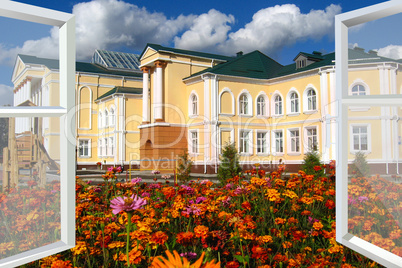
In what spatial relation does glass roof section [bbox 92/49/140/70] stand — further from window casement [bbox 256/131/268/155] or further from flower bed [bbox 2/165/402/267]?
flower bed [bbox 2/165/402/267]

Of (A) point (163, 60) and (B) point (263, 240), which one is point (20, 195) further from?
(A) point (163, 60)

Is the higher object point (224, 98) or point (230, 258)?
point (224, 98)

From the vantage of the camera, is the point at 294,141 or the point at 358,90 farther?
the point at 294,141

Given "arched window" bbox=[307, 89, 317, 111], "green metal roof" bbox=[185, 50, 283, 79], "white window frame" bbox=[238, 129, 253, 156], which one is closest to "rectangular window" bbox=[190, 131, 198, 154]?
"white window frame" bbox=[238, 129, 253, 156]

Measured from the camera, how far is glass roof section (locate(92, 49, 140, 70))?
30.4 m

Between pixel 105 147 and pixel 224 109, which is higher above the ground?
pixel 224 109

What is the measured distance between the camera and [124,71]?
2967 cm

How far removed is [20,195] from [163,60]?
1921 centimetres

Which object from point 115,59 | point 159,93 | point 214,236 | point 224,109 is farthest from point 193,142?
point 214,236

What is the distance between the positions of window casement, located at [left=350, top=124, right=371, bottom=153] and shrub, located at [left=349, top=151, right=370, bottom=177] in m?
0.04

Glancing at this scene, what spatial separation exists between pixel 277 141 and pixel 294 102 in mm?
2354

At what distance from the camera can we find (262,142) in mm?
20188

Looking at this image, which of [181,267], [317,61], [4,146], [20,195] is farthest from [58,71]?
[317,61]

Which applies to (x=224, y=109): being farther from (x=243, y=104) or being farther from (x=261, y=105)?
(x=261, y=105)
